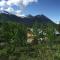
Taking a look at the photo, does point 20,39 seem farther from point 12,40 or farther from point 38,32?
point 38,32

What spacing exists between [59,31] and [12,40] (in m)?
35.2

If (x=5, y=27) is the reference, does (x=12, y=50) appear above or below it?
below

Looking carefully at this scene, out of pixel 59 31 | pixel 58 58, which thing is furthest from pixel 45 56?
pixel 59 31

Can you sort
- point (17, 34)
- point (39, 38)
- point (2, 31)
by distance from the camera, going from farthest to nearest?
point (39, 38) → point (17, 34) → point (2, 31)

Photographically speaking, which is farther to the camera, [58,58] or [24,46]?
[24,46]

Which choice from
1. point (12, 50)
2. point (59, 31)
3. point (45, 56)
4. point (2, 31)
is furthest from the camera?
point (59, 31)

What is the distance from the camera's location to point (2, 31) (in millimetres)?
33125

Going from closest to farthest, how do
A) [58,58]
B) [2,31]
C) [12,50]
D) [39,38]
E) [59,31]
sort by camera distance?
[58,58], [12,50], [2,31], [39,38], [59,31]

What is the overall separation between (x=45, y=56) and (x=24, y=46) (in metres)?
27.2

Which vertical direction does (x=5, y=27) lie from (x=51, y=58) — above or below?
above

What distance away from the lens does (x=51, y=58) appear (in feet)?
34.8

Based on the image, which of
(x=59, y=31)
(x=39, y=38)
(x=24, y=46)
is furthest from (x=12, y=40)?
(x=59, y=31)

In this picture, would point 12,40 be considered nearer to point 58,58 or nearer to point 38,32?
point 38,32

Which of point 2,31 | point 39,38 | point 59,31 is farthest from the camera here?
point 59,31
